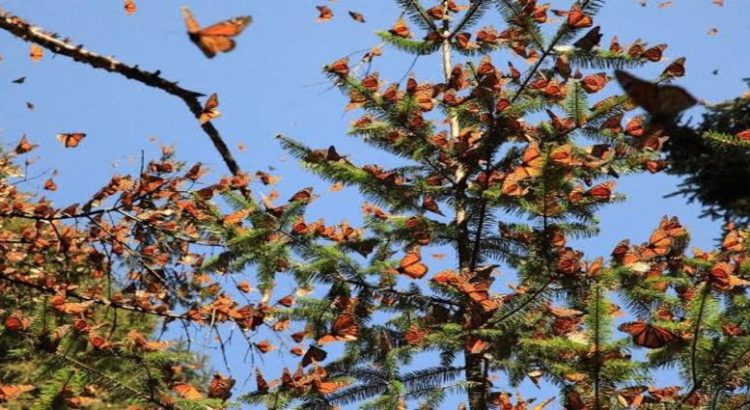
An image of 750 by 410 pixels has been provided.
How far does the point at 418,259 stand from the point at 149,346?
1.73 metres

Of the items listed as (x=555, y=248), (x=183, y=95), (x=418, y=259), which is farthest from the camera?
(x=555, y=248)

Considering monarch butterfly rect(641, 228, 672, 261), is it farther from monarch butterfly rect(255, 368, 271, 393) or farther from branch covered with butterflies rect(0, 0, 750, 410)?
monarch butterfly rect(255, 368, 271, 393)

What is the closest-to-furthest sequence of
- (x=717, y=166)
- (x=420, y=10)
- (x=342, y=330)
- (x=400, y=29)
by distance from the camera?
(x=342, y=330) → (x=400, y=29) → (x=420, y=10) → (x=717, y=166)

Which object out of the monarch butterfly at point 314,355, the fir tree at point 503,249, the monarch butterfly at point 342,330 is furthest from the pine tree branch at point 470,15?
the monarch butterfly at point 314,355

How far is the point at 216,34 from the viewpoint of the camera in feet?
4.33

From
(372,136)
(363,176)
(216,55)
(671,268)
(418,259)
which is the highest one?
(372,136)

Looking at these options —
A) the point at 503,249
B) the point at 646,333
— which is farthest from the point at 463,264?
the point at 646,333

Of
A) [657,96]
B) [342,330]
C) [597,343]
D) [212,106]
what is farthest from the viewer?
[342,330]

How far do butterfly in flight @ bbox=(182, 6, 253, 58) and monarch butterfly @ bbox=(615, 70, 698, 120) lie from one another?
0.83m

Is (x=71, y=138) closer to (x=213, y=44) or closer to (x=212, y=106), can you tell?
(x=212, y=106)

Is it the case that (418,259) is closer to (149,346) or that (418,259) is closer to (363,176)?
(363,176)

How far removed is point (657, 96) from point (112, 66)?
1.52 meters

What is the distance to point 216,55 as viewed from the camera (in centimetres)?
132

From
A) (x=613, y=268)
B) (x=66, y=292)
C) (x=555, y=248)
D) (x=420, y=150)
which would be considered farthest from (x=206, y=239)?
(x=613, y=268)
